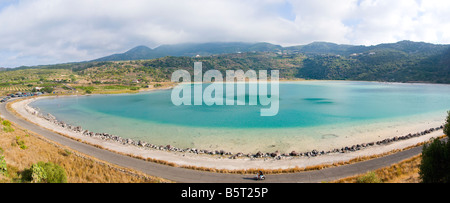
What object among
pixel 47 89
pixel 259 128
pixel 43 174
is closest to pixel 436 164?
pixel 259 128

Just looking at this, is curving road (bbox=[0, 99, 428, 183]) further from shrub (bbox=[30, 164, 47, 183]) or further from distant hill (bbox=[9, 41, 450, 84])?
distant hill (bbox=[9, 41, 450, 84])

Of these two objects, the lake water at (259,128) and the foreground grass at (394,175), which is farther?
the lake water at (259,128)

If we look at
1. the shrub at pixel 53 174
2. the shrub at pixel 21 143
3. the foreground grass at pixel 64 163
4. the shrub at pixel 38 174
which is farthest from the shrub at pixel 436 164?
the shrub at pixel 21 143

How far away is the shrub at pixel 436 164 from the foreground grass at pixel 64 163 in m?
14.3

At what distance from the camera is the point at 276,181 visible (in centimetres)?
1373

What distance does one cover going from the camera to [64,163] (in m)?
15.9

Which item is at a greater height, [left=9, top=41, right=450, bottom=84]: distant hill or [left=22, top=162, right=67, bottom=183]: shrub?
[left=9, top=41, right=450, bottom=84]: distant hill

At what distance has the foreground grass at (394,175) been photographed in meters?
12.2

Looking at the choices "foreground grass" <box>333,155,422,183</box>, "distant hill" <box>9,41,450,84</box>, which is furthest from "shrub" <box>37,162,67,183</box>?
"distant hill" <box>9,41,450,84</box>

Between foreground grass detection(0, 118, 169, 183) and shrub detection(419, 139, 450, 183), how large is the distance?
1431 centimetres

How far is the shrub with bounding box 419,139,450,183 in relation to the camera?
1038cm

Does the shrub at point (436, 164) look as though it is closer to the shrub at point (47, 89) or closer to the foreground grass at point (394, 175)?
the foreground grass at point (394, 175)

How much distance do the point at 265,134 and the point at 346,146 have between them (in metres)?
8.66
